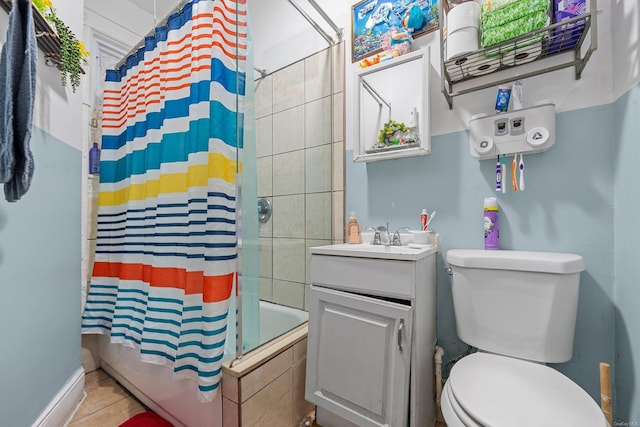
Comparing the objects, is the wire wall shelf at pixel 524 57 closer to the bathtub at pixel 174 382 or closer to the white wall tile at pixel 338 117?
the white wall tile at pixel 338 117

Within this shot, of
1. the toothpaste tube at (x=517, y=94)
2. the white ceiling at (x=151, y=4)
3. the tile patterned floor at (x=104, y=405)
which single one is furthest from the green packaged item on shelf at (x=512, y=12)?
the tile patterned floor at (x=104, y=405)

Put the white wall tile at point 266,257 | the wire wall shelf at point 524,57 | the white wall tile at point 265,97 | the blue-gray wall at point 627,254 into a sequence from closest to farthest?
the blue-gray wall at point 627,254
the wire wall shelf at point 524,57
the white wall tile at point 266,257
the white wall tile at point 265,97

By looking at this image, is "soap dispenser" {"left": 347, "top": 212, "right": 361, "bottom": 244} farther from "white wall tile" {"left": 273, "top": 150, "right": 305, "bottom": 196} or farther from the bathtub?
the bathtub

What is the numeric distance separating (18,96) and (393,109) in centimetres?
141

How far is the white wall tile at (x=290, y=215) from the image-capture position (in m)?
1.58

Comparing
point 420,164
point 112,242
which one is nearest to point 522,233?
point 420,164

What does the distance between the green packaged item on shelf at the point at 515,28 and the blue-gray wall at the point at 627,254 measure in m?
0.37

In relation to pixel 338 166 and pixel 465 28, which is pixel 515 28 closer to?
pixel 465 28

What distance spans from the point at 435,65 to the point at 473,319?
3.80 feet

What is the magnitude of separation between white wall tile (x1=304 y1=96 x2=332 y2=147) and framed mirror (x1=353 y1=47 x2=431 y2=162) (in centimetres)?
21

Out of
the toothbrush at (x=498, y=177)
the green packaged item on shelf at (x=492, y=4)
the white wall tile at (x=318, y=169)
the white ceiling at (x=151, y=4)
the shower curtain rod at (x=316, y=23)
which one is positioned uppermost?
the white ceiling at (x=151, y=4)

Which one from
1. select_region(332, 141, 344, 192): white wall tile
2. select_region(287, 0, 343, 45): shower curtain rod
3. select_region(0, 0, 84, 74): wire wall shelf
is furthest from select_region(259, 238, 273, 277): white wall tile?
select_region(287, 0, 343, 45): shower curtain rod

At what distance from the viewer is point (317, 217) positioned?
163 centimetres

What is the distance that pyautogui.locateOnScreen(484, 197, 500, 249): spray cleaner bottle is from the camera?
46.4 inches
